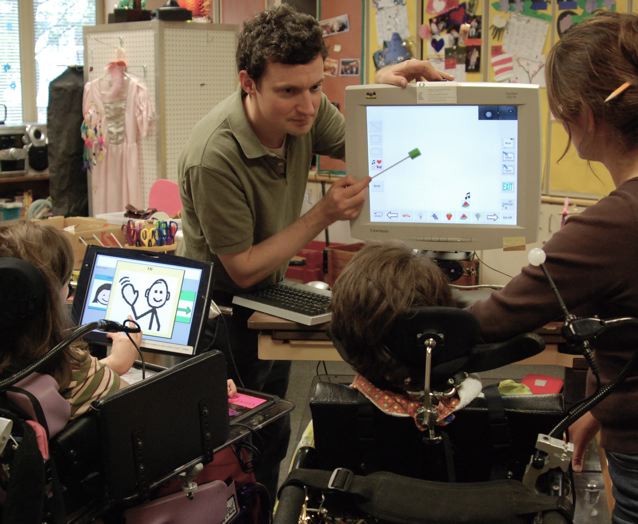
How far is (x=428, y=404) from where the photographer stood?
1.28 meters

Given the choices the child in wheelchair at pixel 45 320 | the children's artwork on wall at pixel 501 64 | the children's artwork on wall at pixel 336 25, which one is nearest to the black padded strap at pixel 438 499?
the child in wheelchair at pixel 45 320

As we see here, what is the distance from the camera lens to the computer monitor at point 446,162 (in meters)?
2.26

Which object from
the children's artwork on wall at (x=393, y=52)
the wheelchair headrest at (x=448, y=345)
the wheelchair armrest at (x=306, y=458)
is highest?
the children's artwork on wall at (x=393, y=52)

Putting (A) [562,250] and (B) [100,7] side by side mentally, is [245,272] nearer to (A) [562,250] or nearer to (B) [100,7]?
(A) [562,250]

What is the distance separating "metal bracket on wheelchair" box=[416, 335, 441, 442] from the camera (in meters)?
1.27

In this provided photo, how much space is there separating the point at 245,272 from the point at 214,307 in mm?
137

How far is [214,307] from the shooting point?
2.19 metres

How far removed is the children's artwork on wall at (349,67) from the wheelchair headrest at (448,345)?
355 centimetres

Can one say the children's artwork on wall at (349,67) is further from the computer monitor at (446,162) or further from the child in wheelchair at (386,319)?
the child in wheelchair at (386,319)

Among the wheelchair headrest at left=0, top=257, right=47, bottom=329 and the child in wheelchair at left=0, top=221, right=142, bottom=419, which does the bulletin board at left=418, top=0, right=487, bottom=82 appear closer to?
the child in wheelchair at left=0, top=221, right=142, bottom=419

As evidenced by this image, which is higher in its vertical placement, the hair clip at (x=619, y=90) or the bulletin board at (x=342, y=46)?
the bulletin board at (x=342, y=46)

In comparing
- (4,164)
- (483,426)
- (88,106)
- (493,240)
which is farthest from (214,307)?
(4,164)

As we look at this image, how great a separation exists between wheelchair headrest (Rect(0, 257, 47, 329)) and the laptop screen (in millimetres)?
633

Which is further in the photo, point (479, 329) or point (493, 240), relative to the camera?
point (493, 240)
